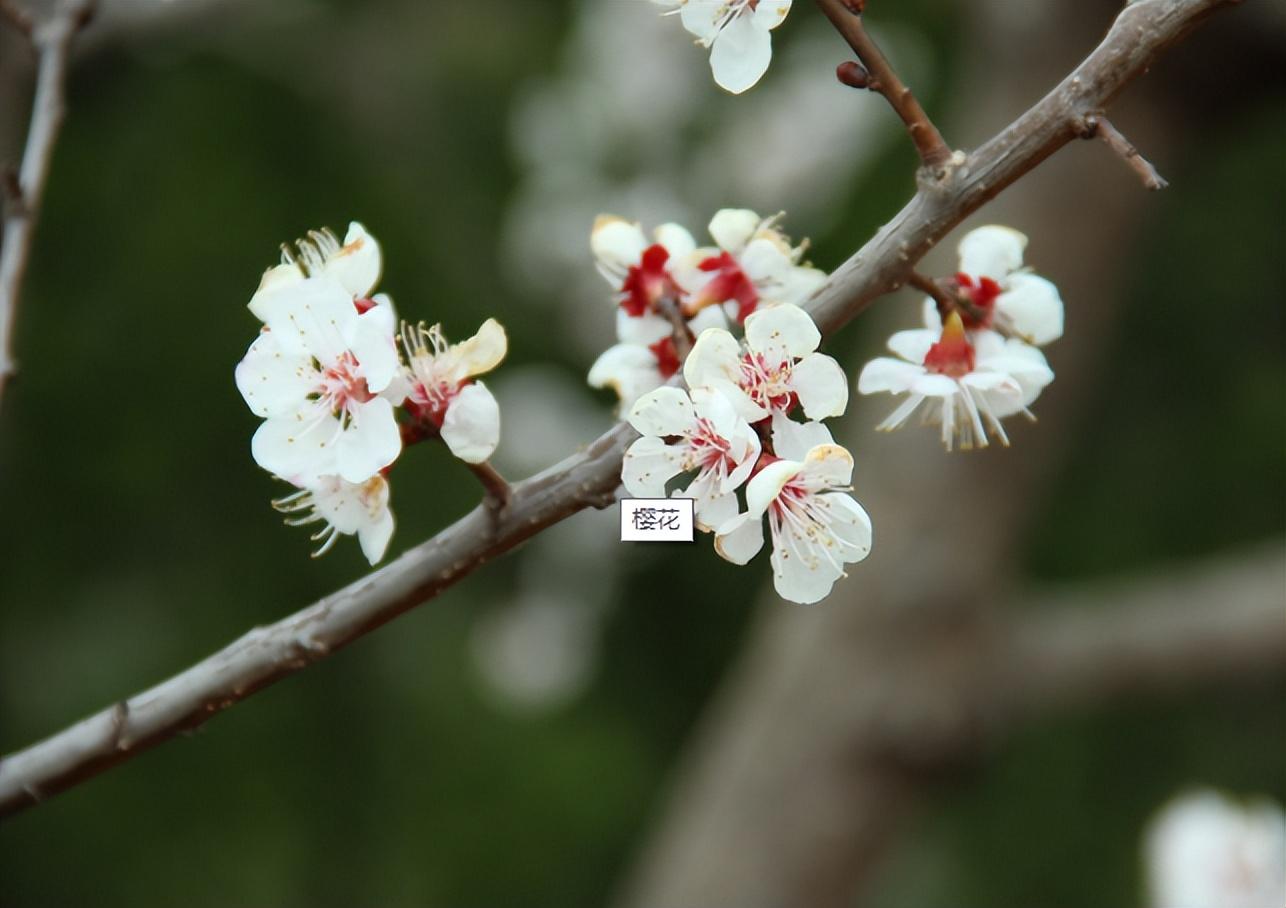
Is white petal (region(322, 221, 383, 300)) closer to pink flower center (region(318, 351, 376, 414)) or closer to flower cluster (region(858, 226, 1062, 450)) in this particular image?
pink flower center (region(318, 351, 376, 414))

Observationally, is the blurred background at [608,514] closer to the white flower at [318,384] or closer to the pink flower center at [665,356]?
the pink flower center at [665,356]

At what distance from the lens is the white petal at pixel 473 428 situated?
0.68 meters

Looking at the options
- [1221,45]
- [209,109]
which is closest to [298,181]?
[209,109]

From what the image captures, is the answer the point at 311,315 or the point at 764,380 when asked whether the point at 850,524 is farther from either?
the point at 311,315

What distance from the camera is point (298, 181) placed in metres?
2.76

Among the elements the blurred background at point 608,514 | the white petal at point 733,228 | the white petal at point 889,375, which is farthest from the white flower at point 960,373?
the blurred background at point 608,514

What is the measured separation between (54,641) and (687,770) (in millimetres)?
1228

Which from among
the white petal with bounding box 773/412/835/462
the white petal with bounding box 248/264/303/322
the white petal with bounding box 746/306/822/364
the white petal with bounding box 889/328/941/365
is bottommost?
the white petal with bounding box 889/328/941/365

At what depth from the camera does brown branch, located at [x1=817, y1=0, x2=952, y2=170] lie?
662 millimetres

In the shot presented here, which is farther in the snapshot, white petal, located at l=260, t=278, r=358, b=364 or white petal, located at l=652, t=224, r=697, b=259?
white petal, located at l=652, t=224, r=697, b=259

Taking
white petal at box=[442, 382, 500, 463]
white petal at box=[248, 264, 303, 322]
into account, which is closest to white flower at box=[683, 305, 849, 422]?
white petal at box=[442, 382, 500, 463]

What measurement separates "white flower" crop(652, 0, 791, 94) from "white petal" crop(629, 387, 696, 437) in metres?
0.17

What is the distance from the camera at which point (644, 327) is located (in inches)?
32.7

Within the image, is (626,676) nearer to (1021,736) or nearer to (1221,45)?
(1021,736)
